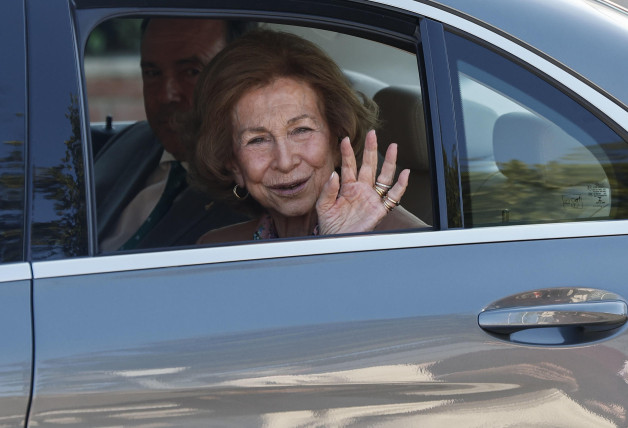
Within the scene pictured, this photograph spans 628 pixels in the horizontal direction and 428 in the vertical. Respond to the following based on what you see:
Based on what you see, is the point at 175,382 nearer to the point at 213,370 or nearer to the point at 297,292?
the point at 213,370

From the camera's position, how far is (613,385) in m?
1.66

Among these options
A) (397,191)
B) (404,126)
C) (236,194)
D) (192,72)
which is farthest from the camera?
(192,72)

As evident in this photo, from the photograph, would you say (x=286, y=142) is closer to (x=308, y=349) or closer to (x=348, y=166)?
(x=348, y=166)

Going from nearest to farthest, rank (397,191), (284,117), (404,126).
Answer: (397,191) → (284,117) → (404,126)

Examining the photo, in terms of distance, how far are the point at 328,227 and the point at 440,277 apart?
0.54 metres

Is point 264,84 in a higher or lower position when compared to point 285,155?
higher

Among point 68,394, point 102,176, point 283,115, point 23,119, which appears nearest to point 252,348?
point 68,394

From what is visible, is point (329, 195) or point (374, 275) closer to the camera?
point (374, 275)

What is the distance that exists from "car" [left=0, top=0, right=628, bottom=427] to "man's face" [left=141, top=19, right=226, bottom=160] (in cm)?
138

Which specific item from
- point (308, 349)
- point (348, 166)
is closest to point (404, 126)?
point (348, 166)

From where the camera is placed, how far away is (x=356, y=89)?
2.61 meters

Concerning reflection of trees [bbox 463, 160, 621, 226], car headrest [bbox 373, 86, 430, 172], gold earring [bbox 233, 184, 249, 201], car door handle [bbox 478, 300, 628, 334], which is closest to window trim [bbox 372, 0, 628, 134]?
reflection of trees [bbox 463, 160, 621, 226]

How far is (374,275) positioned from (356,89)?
1.03 meters

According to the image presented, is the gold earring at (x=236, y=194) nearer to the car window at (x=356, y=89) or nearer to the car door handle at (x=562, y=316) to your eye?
the car window at (x=356, y=89)
